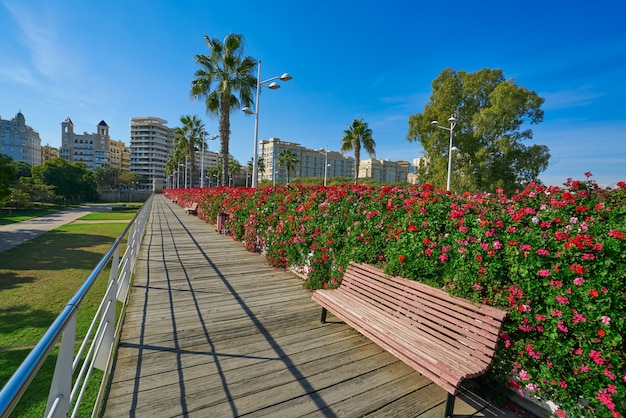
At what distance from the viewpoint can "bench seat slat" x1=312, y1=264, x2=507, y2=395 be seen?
2.37m

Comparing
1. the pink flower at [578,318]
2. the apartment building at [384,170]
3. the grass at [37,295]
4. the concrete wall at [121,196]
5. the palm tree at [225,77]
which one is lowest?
the grass at [37,295]

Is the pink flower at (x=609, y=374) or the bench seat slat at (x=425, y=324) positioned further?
the bench seat slat at (x=425, y=324)

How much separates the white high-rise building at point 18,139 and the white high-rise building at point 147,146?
49.5 meters

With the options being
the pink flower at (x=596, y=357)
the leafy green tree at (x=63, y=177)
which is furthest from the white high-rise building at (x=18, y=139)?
the pink flower at (x=596, y=357)

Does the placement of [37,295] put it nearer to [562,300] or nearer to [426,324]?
[426,324]

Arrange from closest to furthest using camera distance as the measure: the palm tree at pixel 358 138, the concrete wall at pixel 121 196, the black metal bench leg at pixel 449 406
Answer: the black metal bench leg at pixel 449 406 < the palm tree at pixel 358 138 < the concrete wall at pixel 121 196

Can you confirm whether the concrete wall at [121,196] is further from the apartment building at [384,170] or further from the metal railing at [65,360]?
the metal railing at [65,360]

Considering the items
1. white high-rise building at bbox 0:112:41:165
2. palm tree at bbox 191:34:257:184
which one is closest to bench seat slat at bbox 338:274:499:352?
palm tree at bbox 191:34:257:184

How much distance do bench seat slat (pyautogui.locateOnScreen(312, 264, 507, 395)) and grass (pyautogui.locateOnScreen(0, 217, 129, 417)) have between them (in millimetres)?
3197

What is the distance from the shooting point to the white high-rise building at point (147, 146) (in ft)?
358

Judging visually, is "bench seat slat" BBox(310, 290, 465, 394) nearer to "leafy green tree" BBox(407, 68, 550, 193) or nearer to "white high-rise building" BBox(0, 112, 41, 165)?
"leafy green tree" BBox(407, 68, 550, 193)

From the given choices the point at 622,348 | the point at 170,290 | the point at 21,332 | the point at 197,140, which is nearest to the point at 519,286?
the point at 622,348

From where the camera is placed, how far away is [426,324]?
294 centimetres

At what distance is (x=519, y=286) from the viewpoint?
2.44 metres
